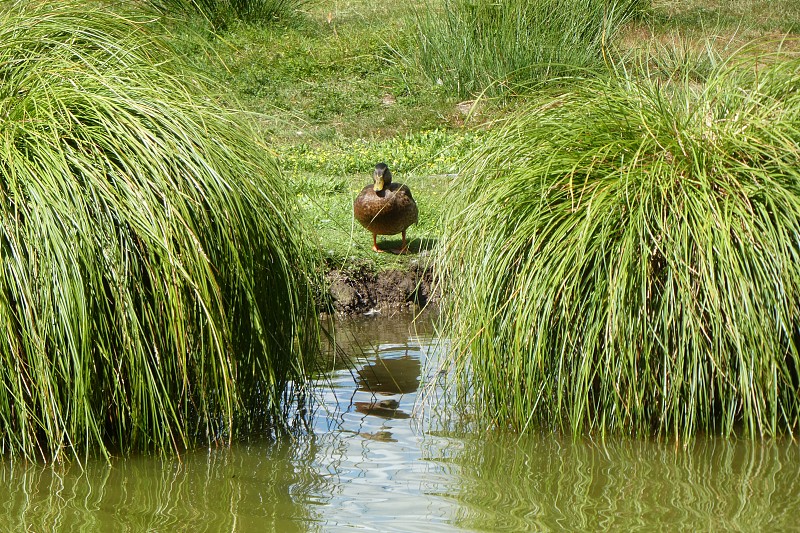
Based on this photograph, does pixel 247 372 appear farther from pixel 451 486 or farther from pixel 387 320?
pixel 387 320

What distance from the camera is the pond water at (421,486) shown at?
3.36 meters

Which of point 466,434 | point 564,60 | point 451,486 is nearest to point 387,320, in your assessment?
point 466,434

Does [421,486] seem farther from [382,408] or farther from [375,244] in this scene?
[375,244]

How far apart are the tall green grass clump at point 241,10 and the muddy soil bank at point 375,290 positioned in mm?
6746

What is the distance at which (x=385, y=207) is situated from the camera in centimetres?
671

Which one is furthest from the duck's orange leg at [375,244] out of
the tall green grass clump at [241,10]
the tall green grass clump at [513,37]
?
the tall green grass clump at [241,10]

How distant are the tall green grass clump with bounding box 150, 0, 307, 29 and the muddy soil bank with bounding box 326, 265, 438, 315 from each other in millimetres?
6746

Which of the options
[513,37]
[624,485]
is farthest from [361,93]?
[624,485]

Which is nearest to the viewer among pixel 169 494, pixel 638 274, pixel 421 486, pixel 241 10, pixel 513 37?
pixel 169 494

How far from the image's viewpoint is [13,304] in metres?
3.57

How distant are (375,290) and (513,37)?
5.07 meters

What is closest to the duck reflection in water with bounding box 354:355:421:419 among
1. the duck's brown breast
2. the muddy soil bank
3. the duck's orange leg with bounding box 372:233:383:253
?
the muddy soil bank

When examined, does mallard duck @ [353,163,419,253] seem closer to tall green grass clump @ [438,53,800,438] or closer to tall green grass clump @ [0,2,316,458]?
tall green grass clump @ [438,53,800,438]

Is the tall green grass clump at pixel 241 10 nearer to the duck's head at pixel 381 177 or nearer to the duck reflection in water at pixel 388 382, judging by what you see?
the duck's head at pixel 381 177
